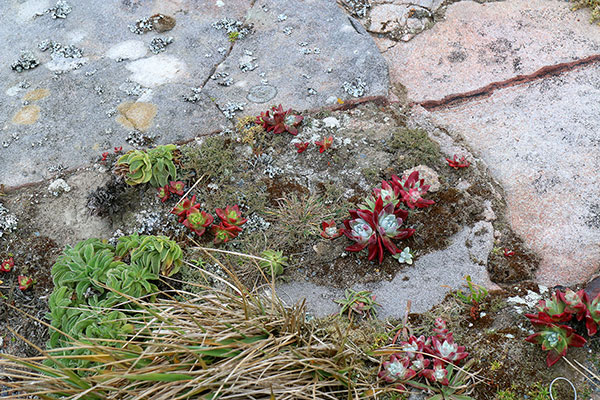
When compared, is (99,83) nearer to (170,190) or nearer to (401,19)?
(170,190)

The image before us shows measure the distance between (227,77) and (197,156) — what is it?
76 centimetres

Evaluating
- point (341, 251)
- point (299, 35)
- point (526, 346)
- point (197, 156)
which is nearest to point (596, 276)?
point (526, 346)

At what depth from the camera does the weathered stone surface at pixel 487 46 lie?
144 inches

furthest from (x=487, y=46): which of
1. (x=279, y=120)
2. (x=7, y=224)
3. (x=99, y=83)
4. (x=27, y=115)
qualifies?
(x=7, y=224)

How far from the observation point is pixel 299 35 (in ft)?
12.8

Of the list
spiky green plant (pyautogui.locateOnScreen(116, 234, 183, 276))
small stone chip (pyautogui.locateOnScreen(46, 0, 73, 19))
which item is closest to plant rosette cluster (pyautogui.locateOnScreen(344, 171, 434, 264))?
spiky green plant (pyautogui.locateOnScreen(116, 234, 183, 276))

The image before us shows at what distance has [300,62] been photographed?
12.3 ft

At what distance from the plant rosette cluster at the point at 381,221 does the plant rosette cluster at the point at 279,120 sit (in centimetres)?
74

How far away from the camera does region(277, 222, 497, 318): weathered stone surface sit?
8.50 feet

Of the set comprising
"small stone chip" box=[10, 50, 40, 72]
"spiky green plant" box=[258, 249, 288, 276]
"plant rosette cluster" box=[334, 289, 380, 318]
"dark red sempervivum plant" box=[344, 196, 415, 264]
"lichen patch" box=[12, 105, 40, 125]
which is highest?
"small stone chip" box=[10, 50, 40, 72]

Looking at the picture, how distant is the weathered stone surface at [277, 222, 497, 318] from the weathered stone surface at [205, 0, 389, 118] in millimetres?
1268

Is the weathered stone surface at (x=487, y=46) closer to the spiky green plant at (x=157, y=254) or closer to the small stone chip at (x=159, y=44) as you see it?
Result: the small stone chip at (x=159, y=44)

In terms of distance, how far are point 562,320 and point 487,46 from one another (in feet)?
7.34

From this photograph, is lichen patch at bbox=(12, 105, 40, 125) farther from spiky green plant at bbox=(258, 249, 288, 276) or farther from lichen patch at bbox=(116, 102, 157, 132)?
spiky green plant at bbox=(258, 249, 288, 276)
